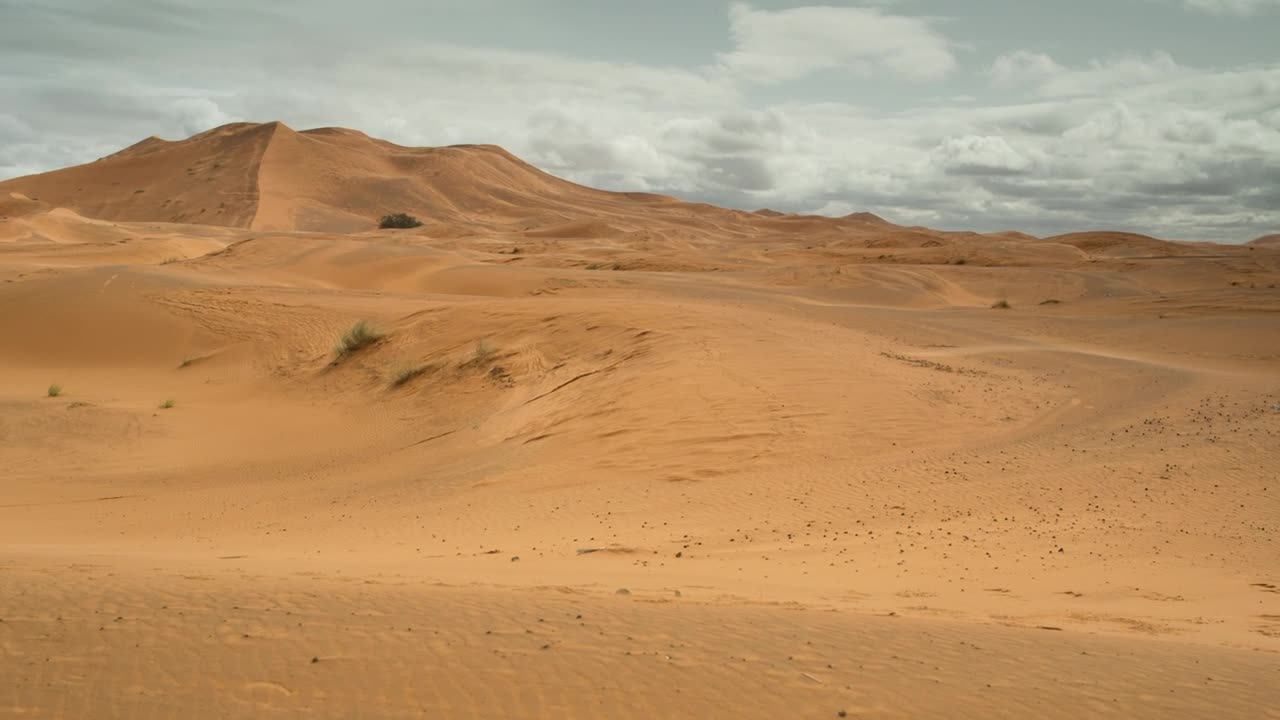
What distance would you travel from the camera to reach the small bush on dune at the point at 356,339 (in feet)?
66.1

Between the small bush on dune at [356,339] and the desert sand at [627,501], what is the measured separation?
245 millimetres

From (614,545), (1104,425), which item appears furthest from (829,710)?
(1104,425)

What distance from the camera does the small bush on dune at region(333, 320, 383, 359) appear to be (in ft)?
66.1

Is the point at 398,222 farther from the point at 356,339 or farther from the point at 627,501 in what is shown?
the point at 627,501

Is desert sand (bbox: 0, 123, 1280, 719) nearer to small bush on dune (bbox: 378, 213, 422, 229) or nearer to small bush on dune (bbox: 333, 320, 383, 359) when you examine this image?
small bush on dune (bbox: 333, 320, 383, 359)

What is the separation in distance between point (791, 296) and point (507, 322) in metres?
12.0

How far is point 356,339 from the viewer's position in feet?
66.1

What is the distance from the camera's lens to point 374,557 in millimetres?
8406

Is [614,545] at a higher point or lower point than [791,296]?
lower

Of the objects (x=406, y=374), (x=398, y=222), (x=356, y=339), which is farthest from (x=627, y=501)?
(x=398, y=222)

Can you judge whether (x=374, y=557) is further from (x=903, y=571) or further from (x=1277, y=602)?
(x=1277, y=602)

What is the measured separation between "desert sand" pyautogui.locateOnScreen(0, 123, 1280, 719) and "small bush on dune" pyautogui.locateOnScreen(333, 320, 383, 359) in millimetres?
245

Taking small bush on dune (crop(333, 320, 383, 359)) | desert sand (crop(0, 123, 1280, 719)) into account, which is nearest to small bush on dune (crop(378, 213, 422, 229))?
desert sand (crop(0, 123, 1280, 719))

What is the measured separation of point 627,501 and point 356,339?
452 inches
